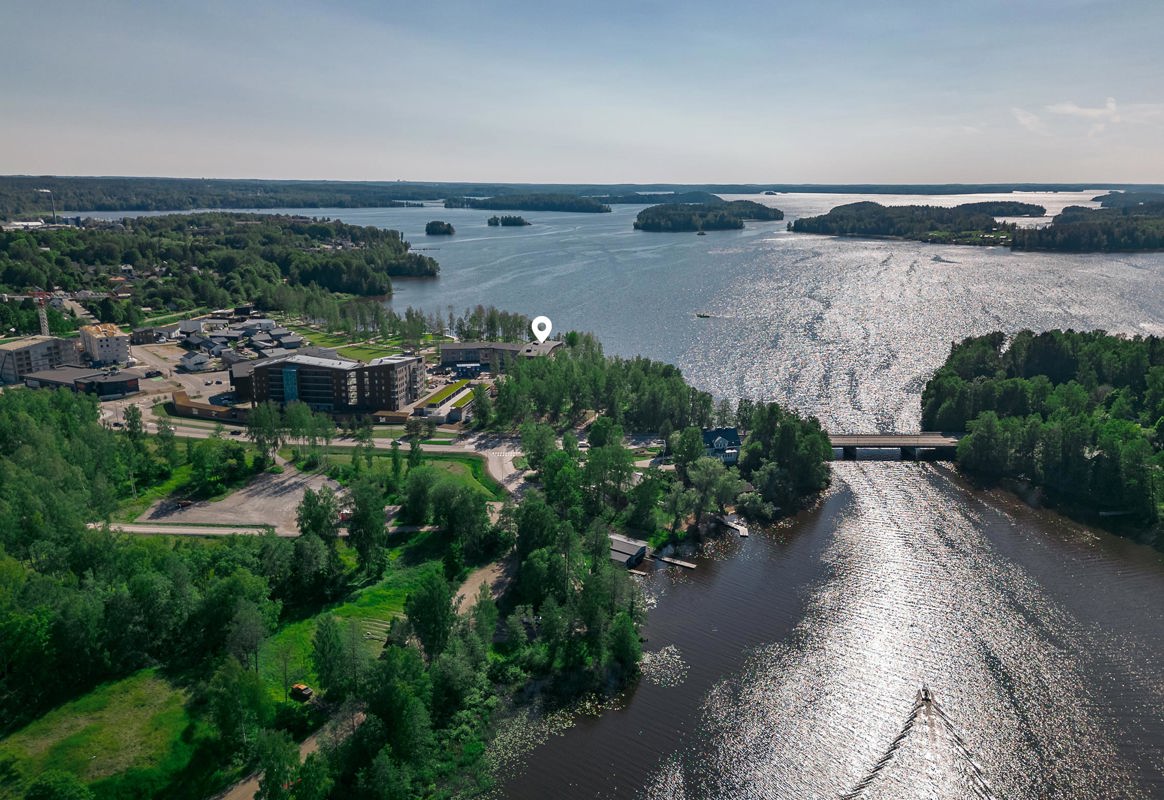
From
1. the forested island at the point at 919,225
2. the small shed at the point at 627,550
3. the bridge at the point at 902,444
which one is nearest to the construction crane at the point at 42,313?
the small shed at the point at 627,550

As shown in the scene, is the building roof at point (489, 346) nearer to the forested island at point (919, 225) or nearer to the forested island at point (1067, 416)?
the forested island at point (1067, 416)

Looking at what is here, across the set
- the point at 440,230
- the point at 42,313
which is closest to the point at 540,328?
the point at 42,313

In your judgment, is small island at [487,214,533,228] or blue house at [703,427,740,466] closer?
blue house at [703,427,740,466]

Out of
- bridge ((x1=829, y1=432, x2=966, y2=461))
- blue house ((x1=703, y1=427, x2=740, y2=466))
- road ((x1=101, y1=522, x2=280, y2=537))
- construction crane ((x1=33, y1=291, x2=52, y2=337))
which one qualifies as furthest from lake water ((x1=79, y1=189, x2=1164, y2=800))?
construction crane ((x1=33, y1=291, x2=52, y2=337))

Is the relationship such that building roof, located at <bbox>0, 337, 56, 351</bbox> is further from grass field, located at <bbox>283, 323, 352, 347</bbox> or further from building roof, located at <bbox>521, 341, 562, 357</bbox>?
building roof, located at <bbox>521, 341, 562, 357</bbox>

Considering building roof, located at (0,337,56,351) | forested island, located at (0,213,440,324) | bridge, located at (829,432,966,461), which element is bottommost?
bridge, located at (829,432,966,461)

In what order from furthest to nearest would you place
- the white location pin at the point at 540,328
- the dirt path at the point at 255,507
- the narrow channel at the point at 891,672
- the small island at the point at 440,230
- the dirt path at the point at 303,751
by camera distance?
1. the small island at the point at 440,230
2. the white location pin at the point at 540,328
3. the dirt path at the point at 255,507
4. the narrow channel at the point at 891,672
5. the dirt path at the point at 303,751
